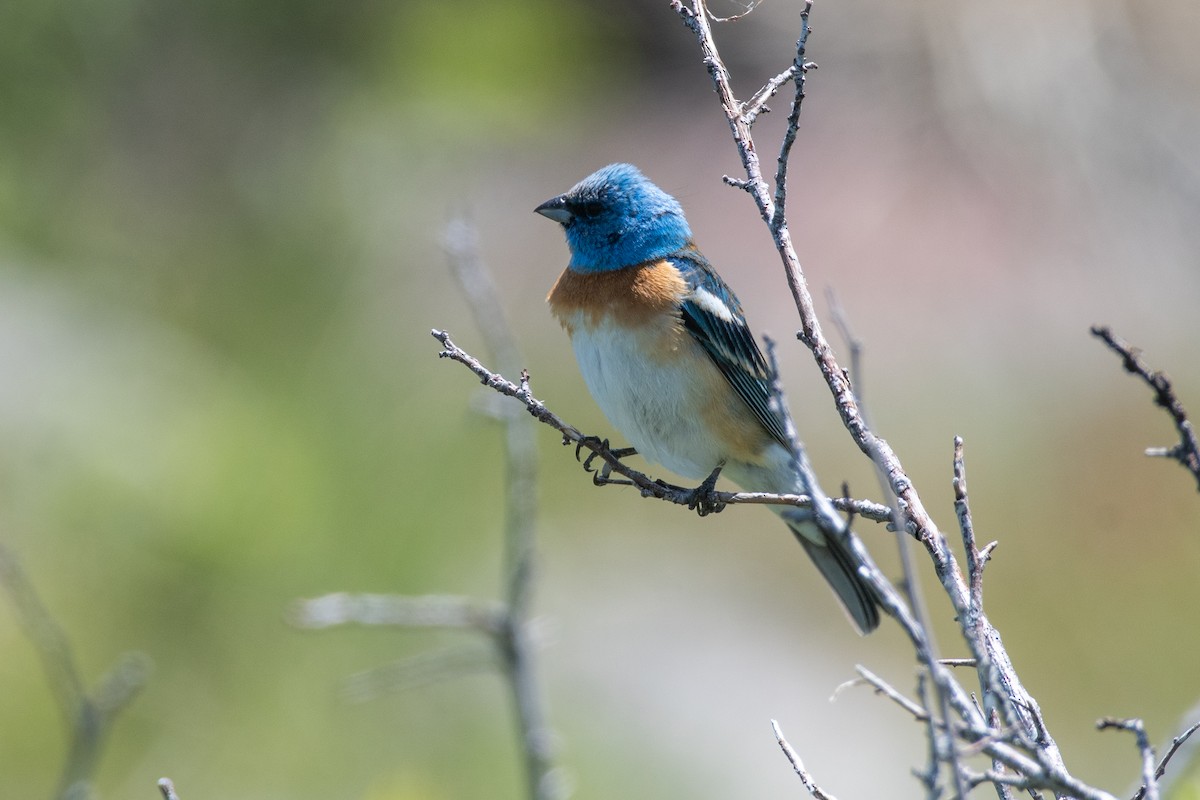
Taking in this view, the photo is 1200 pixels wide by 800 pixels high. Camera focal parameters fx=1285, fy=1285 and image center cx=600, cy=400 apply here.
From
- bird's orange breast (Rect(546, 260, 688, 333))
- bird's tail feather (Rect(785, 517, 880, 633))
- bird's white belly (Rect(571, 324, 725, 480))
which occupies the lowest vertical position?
bird's tail feather (Rect(785, 517, 880, 633))

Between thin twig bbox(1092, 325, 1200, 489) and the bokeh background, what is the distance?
1.84 meters

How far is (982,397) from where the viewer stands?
6.66 meters

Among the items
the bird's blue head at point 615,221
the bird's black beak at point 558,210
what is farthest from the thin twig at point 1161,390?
the bird's black beak at point 558,210

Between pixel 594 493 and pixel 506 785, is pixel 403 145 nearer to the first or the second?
pixel 594 493

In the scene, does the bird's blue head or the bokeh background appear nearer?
the bird's blue head

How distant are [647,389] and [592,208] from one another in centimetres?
52

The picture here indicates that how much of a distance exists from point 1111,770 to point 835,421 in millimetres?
2265

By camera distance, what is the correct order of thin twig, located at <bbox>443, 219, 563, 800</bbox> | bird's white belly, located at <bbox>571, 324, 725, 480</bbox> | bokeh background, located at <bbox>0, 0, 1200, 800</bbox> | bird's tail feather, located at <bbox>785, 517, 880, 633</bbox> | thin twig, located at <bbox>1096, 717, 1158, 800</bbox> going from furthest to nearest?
bokeh background, located at <bbox>0, 0, 1200, 800</bbox>, bird's tail feather, located at <bbox>785, 517, 880, 633</bbox>, bird's white belly, located at <bbox>571, 324, 725, 480</bbox>, thin twig, located at <bbox>443, 219, 563, 800</bbox>, thin twig, located at <bbox>1096, 717, 1158, 800</bbox>

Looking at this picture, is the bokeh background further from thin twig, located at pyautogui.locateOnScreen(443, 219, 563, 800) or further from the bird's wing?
the bird's wing

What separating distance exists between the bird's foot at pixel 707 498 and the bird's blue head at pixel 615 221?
0.56m

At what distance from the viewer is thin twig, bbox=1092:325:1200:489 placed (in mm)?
1331

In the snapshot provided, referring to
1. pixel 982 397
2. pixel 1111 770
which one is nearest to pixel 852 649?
pixel 1111 770

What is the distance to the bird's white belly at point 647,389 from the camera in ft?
9.50

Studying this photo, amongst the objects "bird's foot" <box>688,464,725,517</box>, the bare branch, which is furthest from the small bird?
the bare branch
